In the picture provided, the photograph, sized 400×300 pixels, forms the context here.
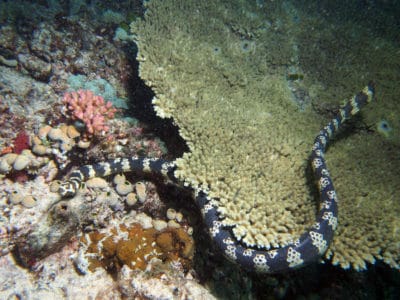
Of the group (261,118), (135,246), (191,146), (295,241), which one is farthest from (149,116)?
(295,241)

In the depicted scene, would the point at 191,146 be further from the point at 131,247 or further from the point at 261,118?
the point at 131,247

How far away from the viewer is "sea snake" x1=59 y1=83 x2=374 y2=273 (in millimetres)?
3604

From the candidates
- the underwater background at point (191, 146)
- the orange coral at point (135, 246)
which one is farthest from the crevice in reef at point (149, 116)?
the orange coral at point (135, 246)

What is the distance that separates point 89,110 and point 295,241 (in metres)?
3.84

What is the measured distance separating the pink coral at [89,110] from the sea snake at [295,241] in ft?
2.24

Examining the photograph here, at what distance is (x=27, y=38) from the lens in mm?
6133

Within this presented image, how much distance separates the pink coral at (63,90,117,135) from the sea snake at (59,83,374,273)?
684mm

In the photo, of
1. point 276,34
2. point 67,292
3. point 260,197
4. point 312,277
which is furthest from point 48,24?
point 312,277

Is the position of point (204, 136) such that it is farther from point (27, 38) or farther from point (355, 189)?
point (27, 38)

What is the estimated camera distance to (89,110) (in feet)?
15.1

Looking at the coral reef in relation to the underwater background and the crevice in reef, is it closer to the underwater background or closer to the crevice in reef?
the underwater background

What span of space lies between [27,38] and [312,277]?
309 inches

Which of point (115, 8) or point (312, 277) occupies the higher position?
point (115, 8)

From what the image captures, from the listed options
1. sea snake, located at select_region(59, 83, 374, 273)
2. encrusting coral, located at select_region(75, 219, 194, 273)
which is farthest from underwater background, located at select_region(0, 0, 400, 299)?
sea snake, located at select_region(59, 83, 374, 273)
